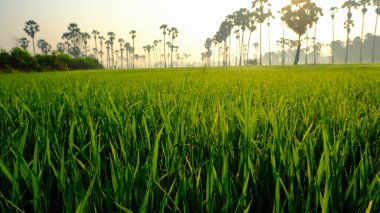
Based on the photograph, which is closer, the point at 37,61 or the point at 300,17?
the point at 37,61

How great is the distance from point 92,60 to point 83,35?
91.3 m

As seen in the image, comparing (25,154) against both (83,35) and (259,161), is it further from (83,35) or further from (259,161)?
(83,35)

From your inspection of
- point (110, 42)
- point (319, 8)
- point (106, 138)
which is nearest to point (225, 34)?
point (110, 42)

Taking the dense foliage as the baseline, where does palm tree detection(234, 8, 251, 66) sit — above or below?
above

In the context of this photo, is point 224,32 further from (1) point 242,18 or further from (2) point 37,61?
(2) point 37,61

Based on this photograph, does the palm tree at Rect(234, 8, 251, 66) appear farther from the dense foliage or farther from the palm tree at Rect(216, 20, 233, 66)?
the dense foliage

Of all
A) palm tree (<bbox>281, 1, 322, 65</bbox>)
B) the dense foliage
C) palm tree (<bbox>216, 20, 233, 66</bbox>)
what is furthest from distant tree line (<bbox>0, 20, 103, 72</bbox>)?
palm tree (<bbox>216, 20, 233, 66</bbox>)

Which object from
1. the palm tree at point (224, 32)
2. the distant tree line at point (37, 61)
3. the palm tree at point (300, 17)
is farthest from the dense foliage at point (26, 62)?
the palm tree at point (224, 32)

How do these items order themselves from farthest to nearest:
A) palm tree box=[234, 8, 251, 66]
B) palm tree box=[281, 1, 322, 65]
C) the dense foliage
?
1. palm tree box=[234, 8, 251, 66]
2. palm tree box=[281, 1, 322, 65]
3. the dense foliage

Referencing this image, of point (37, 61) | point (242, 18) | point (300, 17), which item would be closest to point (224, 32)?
point (242, 18)

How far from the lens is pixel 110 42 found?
500ft

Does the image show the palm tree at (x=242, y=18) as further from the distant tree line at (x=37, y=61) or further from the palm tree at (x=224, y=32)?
the distant tree line at (x=37, y=61)

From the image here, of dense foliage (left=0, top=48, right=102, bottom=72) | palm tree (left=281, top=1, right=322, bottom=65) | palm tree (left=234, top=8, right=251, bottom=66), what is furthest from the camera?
palm tree (left=234, top=8, right=251, bottom=66)

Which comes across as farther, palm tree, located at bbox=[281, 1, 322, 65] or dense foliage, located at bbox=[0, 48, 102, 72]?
palm tree, located at bbox=[281, 1, 322, 65]
